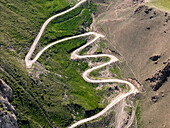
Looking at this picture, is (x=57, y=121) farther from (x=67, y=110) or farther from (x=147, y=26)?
(x=147, y=26)

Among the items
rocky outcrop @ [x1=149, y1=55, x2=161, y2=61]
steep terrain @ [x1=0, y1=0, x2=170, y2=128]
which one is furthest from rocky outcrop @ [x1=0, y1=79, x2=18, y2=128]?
rocky outcrop @ [x1=149, y1=55, x2=161, y2=61]

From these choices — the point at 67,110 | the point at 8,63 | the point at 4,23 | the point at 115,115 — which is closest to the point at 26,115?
the point at 67,110

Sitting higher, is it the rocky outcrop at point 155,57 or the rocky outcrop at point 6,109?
the rocky outcrop at point 6,109

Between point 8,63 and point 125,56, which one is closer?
point 8,63

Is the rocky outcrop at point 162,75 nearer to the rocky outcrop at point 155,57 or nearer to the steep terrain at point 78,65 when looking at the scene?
the steep terrain at point 78,65

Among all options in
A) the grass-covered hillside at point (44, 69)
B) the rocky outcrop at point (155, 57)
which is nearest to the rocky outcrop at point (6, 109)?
the grass-covered hillside at point (44, 69)

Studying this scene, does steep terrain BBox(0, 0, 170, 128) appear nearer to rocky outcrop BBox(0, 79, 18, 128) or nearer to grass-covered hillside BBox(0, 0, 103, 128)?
grass-covered hillside BBox(0, 0, 103, 128)

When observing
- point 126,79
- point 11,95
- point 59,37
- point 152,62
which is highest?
point 59,37

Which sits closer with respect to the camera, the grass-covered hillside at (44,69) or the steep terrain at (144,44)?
the grass-covered hillside at (44,69)
